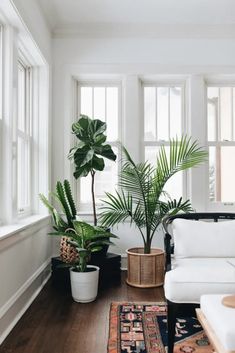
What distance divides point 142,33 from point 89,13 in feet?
2.33

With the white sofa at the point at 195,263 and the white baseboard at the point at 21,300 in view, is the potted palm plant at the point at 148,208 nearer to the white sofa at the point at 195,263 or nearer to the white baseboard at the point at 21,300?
the white sofa at the point at 195,263

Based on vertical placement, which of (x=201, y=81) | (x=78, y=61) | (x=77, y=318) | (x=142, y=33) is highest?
(x=142, y=33)

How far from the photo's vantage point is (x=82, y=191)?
4180 mm

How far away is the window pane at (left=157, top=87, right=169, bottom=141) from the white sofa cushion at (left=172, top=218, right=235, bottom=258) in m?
1.77

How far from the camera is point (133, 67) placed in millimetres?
4012

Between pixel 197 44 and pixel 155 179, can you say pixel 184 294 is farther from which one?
pixel 197 44

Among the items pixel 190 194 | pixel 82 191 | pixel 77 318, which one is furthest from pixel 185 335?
pixel 82 191

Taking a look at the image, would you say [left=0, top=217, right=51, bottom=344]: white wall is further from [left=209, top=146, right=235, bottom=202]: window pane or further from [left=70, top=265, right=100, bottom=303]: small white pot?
[left=209, top=146, right=235, bottom=202]: window pane

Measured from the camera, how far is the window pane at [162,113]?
4234 mm

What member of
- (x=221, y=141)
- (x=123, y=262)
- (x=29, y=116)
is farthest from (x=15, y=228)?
(x=221, y=141)

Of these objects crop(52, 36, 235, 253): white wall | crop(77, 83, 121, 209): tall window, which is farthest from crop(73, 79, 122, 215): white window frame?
crop(52, 36, 235, 253): white wall

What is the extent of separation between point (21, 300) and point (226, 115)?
3283 mm

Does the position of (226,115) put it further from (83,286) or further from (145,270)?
(83,286)

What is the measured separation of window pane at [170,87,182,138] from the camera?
13.9 ft
